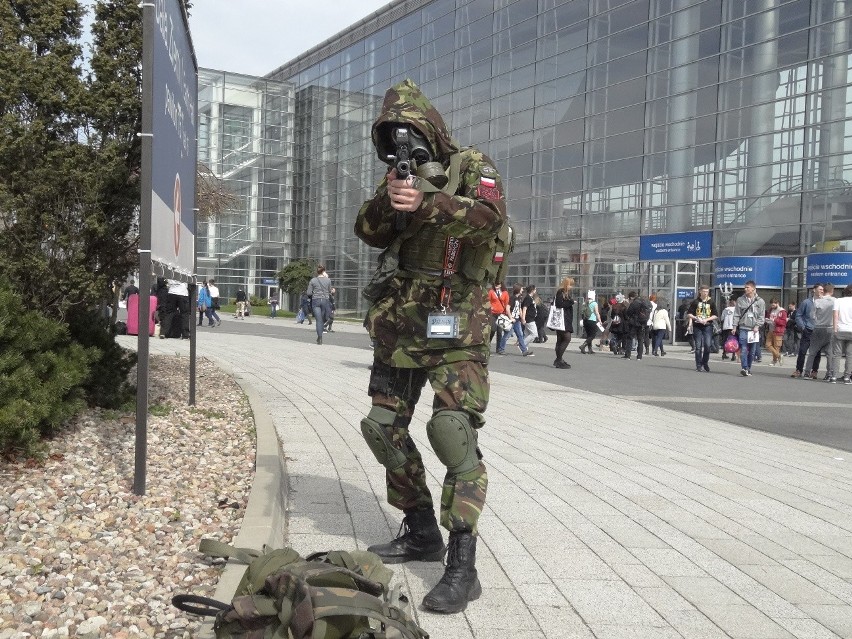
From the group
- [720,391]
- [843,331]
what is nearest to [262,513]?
[720,391]

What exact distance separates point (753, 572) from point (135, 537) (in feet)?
8.91

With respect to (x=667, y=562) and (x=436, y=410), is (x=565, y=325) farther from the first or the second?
(x=436, y=410)

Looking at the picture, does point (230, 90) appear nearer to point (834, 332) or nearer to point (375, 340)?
point (834, 332)

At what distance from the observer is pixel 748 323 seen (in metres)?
15.8

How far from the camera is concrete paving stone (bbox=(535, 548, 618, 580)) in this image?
12.0 feet

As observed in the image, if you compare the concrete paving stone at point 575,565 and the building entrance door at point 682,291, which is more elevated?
the building entrance door at point 682,291

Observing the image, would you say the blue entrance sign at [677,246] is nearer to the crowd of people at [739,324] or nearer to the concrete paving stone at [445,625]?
the crowd of people at [739,324]

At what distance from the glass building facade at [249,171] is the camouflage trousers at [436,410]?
2149 inches

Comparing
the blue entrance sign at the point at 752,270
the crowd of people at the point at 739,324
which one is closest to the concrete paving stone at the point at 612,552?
the crowd of people at the point at 739,324

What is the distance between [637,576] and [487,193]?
1.79 metres

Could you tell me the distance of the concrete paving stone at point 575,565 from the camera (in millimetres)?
3650

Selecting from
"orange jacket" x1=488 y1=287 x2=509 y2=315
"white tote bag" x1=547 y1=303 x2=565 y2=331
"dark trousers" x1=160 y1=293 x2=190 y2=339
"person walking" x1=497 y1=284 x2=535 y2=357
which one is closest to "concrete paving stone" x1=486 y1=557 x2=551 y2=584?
"orange jacket" x1=488 y1=287 x2=509 y2=315

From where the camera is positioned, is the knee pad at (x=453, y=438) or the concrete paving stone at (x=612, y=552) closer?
the knee pad at (x=453, y=438)

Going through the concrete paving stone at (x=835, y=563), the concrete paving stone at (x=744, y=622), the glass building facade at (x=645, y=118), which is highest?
the glass building facade at (x=645, y=118)
